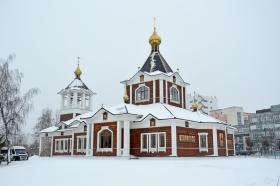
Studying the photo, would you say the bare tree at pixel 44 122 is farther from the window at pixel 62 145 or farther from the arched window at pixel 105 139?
the arched window at pixel 105 139

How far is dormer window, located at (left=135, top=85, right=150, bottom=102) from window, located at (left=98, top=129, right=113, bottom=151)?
6092 millimetres

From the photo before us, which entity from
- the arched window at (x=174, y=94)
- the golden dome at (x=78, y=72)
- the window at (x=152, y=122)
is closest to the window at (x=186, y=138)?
the window at (x=152, y=122)

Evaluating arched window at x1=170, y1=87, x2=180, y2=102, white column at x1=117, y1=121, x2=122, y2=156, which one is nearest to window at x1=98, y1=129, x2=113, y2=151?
white column at x1=117, y1=121, x2=122, y2=156

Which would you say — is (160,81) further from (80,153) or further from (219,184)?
(219,184)

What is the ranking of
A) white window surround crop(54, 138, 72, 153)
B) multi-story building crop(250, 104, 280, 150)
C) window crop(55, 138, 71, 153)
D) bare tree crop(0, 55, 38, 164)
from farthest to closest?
1. multi-story building crop(250, 104, 280, 150)
2. white window surround crop(54, 138, 72, 153)
3. window crop(55, 138, 71, 153)
4. bare tree crop(0, 55, 38, 164)

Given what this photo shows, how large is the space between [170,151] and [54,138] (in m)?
20.3

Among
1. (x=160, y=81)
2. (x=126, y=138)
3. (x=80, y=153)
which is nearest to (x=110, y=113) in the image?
(x=126, y=138)

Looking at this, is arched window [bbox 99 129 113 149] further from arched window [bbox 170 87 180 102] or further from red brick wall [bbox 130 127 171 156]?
arched window [bbox 170 87 180 102]

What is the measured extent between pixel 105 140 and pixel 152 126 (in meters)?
5.11

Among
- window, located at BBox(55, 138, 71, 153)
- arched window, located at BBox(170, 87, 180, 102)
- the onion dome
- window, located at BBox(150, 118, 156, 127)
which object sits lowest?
window, located at BBox(55, 138, 71, 153)

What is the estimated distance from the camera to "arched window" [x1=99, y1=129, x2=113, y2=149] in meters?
29.2

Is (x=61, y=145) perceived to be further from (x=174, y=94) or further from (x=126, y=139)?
(x=174, y=94)

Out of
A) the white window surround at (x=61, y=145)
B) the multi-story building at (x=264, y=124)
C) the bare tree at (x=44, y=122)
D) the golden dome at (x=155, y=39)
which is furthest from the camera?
the multi-story building at (x=264, y=124)

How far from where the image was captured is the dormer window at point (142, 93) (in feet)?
109
